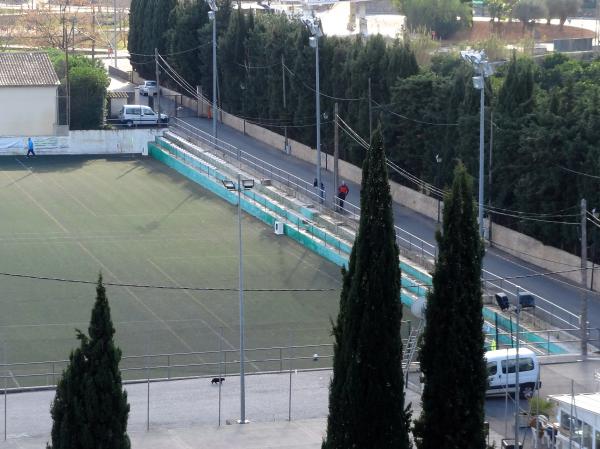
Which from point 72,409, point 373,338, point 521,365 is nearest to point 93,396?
point 72,409

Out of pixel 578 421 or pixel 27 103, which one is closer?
pixel 578 421

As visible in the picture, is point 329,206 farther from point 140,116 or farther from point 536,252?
point 140,116

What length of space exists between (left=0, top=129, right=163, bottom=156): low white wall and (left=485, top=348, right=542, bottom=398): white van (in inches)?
983

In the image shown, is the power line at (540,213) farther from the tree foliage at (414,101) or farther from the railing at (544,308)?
the railing at (544,308)

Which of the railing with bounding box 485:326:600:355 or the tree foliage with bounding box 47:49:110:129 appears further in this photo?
the tree foliage with bounding box 47:49:110:129

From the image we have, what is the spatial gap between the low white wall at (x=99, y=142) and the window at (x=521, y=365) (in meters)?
25.2

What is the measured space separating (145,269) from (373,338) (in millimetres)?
18208

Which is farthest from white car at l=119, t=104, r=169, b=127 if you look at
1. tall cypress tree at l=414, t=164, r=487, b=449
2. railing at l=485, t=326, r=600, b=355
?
tall cypress tree at l=414, t=164, r=487, b=449

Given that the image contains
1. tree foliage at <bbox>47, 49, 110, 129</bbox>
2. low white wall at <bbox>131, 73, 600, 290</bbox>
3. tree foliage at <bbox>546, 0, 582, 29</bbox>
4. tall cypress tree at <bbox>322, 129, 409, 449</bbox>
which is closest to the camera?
tall cypress tree at <bbox>322, 129, 409, 449</bbox>

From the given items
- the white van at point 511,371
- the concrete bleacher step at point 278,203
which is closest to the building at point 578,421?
the white van at point 511,371

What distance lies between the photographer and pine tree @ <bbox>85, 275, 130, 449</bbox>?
659 inches

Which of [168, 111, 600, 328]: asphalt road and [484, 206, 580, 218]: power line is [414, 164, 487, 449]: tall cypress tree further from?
[484, 206, 580, 218]: power line

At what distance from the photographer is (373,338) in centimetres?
1658

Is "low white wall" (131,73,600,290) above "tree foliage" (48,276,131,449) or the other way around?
the other way around
